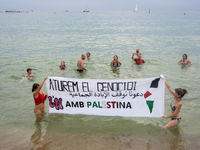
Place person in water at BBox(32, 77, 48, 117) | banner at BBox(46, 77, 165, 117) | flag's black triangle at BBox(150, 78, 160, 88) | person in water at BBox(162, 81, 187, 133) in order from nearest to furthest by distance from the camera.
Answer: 1. person in water at BBox(162, 81, 187, 133)
2. flag's black triangle at BBox(150, 78, 160, 88)
3. banner at BBox(46, 77, 165, 117)
4. person in water at BBox(32, 77, 48, 117)

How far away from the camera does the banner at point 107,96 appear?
6699 mm

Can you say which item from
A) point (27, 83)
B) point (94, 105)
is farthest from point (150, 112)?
point (27, 83)

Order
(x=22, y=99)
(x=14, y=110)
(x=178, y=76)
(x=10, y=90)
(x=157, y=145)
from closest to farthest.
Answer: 1. (x=157, y=145)
2. (x=14, y=110)
3. (x=22, y=99)
4. (x=10, y=90)
5. (x=178, y=76)

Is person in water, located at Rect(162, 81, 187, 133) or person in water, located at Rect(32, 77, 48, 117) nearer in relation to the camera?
person in water, located at Rect(162, 81, 187, 133)

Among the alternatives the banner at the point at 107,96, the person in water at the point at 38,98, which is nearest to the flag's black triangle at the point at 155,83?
the banner at the point at 107,96

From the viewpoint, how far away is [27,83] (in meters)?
12.5

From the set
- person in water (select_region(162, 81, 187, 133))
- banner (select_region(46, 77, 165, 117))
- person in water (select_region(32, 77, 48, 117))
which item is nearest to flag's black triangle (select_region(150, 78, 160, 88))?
banner (select_region(46, 77, 165, 117))

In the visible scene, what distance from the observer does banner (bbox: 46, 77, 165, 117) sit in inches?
264

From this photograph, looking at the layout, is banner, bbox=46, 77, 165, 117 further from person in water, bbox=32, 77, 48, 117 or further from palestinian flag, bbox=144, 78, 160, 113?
person in water, bbox=32, 77, 48, 117

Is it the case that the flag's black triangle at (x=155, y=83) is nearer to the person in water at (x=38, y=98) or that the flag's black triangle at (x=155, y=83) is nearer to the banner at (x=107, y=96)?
the banner at (x=107, y=96)

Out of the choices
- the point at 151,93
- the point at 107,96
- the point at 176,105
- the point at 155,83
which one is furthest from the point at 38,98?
the point at 176,105

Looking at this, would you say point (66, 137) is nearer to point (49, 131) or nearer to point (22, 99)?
point (49, 131)

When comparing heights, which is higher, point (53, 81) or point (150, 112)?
point (53, 81)

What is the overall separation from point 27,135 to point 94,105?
2.91m
